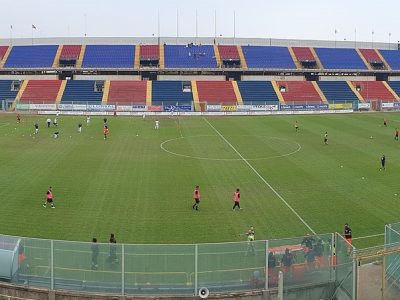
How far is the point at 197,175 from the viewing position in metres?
30.1

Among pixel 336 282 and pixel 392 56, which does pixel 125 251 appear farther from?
pixel 392 56

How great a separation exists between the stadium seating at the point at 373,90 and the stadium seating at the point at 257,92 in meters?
14.5

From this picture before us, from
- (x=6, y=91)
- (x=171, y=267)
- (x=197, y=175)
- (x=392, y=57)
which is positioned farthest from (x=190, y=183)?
(x=392, y=57)

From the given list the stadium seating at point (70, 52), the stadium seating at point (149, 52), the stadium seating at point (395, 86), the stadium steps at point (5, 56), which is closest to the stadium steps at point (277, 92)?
the stadium seating at point (395, 86)

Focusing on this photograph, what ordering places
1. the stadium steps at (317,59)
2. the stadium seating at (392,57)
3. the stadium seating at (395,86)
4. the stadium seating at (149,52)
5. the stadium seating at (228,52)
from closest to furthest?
the stadium seating at (395,86) → the stadium seating at (149,52) → the stadium steps at (317,59) → the stadium seating at (228,52) → the stadium seating at (392,57)

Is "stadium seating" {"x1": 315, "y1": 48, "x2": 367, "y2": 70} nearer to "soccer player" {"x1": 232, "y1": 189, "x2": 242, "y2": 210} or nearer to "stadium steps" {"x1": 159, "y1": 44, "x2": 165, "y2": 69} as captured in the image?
"stadium steps" {"x1": 159, "y1": 44, "x2": 165, "y2": 69}

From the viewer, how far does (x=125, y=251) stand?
12750 mm

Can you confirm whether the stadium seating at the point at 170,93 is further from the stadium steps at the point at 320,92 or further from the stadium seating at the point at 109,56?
the stadium steps at the point at 320,92

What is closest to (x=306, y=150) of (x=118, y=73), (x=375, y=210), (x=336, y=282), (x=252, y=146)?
(x=252, y=146)

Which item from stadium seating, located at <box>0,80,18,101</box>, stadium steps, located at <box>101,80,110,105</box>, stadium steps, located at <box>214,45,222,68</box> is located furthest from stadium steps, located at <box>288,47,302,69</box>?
stadium seating, located at <box>0,80,18,101</box>

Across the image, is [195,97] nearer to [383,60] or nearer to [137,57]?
[137,57]

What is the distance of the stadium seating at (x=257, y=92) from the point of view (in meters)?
73.7

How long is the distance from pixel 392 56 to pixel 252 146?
62.9 m

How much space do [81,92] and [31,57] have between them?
17625 mm
